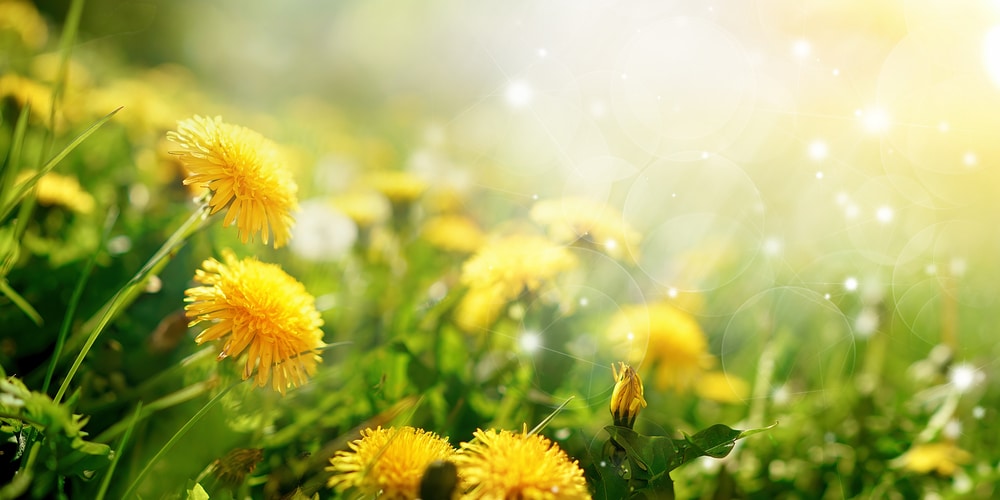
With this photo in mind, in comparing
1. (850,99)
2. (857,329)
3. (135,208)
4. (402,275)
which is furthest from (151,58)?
(857,329)

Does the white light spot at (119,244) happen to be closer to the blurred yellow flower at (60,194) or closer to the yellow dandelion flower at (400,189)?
the blurred yellow flower at (60,194)

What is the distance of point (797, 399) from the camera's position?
1311 mm

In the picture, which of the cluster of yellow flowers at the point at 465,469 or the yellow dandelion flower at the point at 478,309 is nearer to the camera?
the cluster of yellow flowers at the point at 465,469

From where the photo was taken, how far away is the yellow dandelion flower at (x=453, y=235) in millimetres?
1555

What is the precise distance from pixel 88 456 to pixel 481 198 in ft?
6.11

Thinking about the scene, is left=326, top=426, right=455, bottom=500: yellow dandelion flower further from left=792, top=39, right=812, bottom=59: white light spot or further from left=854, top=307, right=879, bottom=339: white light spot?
left=792, top=39, right=812, bottom=59: white light spot

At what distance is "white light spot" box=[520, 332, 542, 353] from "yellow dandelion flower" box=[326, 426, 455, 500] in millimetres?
513

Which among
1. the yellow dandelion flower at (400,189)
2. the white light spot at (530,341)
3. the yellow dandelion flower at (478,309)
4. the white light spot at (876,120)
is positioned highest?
the white light spot at (876,120)

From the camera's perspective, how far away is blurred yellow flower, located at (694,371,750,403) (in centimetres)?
138

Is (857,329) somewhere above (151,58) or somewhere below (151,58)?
below

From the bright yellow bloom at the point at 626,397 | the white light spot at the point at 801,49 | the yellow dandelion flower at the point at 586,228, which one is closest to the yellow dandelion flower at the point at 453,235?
the yellow dandelion flower at the point at 586,228

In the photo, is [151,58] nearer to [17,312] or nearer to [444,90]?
[444,90]

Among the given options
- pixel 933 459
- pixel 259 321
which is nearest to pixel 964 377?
pixel 933 459

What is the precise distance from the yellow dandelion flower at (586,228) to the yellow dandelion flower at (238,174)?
603mm
